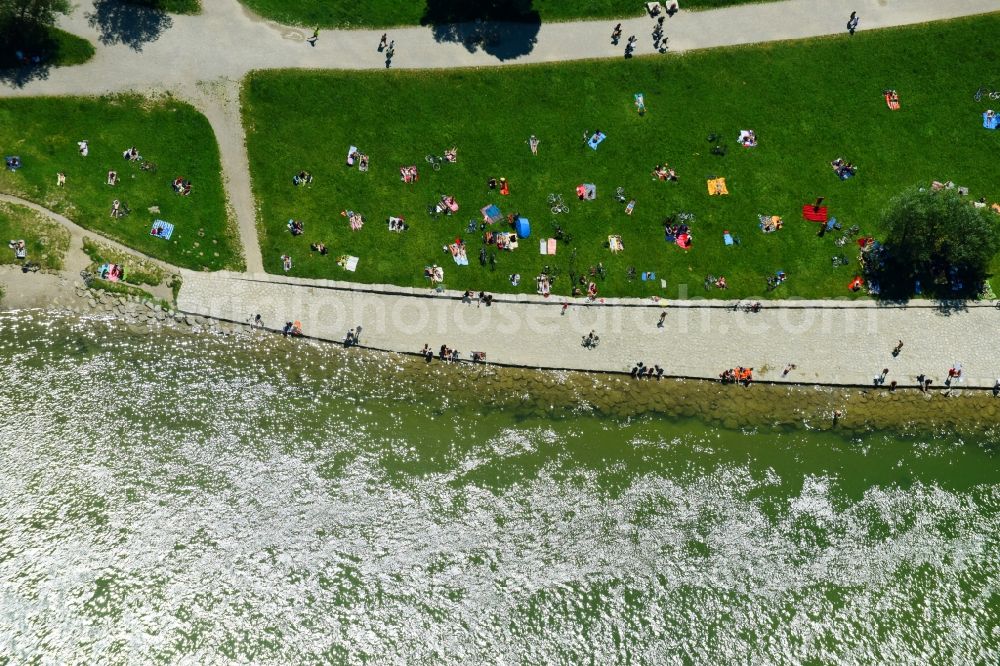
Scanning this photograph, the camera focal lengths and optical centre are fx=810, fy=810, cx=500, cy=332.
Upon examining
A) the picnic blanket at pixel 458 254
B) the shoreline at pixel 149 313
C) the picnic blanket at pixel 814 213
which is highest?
the picnic blanket at pixel 814 213

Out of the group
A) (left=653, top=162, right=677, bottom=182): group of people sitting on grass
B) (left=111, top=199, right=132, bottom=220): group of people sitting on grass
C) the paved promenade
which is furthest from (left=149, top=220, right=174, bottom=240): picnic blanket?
(left=653, top=162, right=677, bottom=182): group of people sitting on grass

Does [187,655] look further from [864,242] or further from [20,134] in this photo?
[864,242]

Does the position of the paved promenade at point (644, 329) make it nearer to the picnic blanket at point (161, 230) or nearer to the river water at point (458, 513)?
the river water at point (458, 513)

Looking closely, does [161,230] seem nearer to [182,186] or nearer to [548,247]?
[182,186]

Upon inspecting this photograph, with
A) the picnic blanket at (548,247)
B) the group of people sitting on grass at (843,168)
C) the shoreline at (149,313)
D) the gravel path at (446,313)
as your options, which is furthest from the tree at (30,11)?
the group of people sitting on grass at (843,168)

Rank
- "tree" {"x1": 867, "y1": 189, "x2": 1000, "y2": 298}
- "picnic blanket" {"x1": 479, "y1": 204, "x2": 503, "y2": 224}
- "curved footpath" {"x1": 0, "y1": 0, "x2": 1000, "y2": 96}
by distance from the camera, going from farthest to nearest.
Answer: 1. "picnic blanket" {"x1": 479, "y1": 204, "x2": 503, "y2": 224}
2. "curved footpath" {"x1": 0, "y1": 0, "x2": 1000, "y2": 96}
3. "tree" {"x1": 867, "y1": 189, "x2": 1000, "y2": 298}

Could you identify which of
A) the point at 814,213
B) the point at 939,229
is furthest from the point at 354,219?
the point at 939,229

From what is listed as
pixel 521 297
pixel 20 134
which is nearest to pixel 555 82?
pixel 521 297

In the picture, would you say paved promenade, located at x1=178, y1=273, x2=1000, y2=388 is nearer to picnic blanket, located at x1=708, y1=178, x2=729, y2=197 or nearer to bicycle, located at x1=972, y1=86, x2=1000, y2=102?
picnic blanket, located at x1=708, y1=178, x2=729, y2=197
